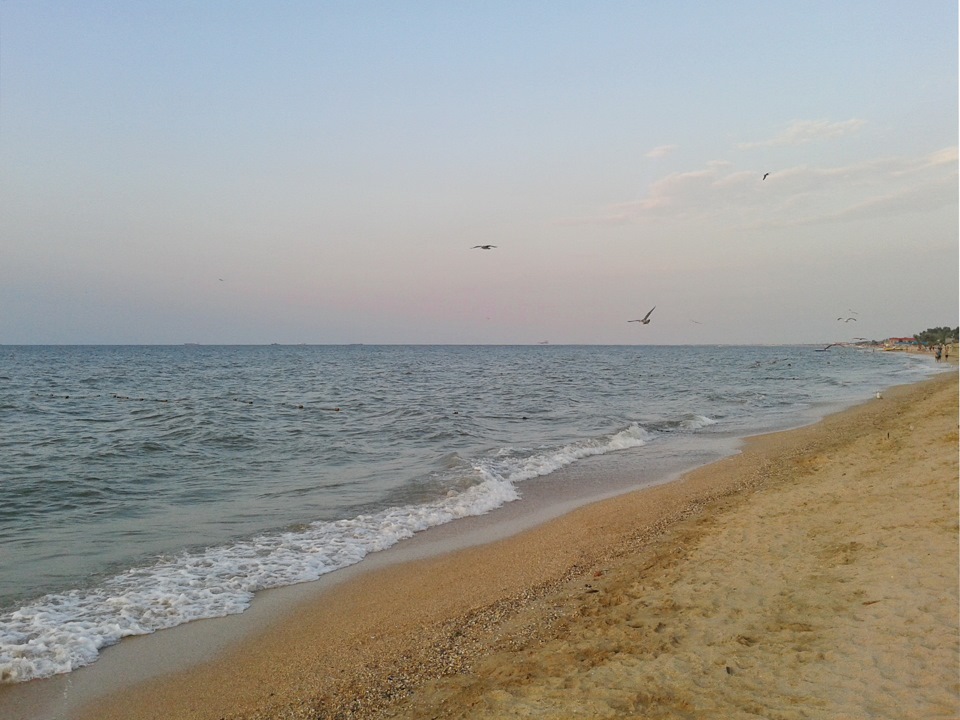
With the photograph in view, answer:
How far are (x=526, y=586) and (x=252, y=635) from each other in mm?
3264

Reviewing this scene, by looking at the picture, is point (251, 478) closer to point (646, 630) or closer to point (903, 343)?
point (646, 630)

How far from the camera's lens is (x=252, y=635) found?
6547mm

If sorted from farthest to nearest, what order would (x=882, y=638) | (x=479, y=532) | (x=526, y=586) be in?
(x=479, y=532), (x=526, y=586), (x=882, y=638)

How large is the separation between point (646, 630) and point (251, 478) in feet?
36.9

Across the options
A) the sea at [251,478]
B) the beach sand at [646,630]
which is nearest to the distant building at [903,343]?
the sea at [251,478]

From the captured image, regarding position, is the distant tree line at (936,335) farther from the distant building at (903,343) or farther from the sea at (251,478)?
the sea at (251,478)

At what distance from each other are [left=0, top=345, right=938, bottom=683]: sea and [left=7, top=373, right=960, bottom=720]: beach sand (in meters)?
1.58

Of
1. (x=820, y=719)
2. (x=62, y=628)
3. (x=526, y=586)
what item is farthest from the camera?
(x=526, y=586)

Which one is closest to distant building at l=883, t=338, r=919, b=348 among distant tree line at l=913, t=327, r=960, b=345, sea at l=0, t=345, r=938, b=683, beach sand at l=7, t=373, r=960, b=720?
distant tree line at l=913, t=327, r=960, b=345

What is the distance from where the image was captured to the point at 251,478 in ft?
47.1

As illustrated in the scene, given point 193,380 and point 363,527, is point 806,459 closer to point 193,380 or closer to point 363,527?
point 363,527

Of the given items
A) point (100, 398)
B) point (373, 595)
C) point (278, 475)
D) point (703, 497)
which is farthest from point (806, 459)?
point (100, 398)

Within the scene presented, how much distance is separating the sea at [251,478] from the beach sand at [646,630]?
1585 millimetres

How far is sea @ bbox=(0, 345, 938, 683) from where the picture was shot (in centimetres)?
748
